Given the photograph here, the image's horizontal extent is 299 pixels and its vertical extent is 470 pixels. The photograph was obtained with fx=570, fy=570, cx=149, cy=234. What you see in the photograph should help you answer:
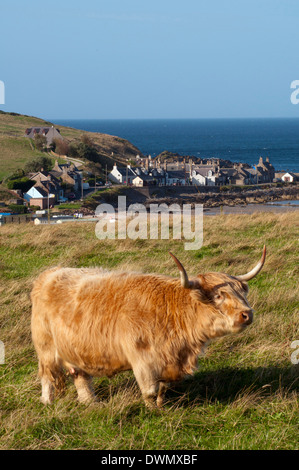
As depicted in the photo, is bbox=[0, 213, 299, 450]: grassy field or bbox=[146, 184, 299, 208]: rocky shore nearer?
bbox=[0, 213, 299, 450]: grassy field

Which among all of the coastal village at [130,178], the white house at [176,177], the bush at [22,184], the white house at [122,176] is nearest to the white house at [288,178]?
the coastal village at [130,178]

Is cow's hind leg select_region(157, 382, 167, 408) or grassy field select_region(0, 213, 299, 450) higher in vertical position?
cow's hind leg select_region(157, 382, 167, 408)

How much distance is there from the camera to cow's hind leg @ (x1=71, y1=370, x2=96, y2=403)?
5617mm

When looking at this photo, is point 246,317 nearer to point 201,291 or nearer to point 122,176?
point 201,291

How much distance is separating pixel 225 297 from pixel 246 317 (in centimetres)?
26

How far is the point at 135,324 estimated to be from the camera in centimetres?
524

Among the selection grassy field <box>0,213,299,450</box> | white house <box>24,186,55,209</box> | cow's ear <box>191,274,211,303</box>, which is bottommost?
white house <box>24,186,55,209</box>

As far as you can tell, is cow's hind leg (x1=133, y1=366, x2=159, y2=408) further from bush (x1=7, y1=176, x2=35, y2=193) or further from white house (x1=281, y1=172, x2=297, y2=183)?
white house (x1=281, y1=172, x2=297, y2=183)

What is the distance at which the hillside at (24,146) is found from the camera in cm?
10531

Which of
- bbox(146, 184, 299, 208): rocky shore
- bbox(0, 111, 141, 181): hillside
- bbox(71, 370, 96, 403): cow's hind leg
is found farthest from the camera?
bbox(0, 111, 141, 181): hillside
